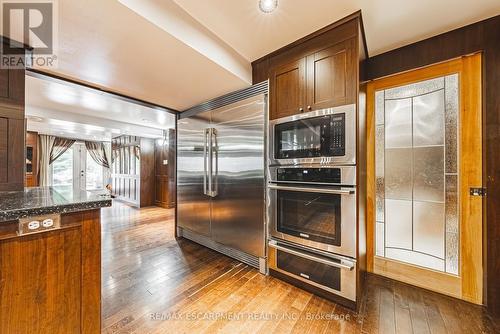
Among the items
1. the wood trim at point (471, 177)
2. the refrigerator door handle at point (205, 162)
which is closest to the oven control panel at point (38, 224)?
the refrigerator door handle at point (205, 162)

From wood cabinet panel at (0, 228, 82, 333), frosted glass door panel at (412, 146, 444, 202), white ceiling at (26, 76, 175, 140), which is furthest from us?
white ceiling at (26, 76, 175, 140)

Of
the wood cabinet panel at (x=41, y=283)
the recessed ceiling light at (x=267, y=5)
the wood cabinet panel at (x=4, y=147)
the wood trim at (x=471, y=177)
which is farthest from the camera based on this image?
the wood trim at (x=471, y=177)

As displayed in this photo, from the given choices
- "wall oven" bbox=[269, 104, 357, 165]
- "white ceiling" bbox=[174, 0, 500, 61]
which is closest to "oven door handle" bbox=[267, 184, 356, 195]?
"wall oven" bbox=[269, 104, 357, 165]

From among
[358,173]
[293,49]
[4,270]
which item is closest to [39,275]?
[4,270]

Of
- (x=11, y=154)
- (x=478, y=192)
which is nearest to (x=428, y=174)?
(x=478, y=192)

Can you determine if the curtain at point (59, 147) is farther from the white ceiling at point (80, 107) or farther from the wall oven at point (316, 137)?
the wall oven at point (316, 137)

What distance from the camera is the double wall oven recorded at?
1.64 m

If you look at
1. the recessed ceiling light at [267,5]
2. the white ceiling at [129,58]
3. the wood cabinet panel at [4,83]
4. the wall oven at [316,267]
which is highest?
the recessed ceiling light at [267,5]

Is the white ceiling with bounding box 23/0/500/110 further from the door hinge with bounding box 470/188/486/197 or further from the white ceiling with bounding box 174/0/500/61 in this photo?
the door hinge with bounding box 470/188/486/197

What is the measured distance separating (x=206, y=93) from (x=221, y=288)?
2345 millimetres

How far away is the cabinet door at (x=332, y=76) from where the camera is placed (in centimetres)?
163

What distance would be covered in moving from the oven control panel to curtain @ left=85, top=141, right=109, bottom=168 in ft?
27.9

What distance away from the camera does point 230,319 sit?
1581 mm

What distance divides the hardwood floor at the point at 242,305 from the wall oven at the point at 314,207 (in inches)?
20.1
